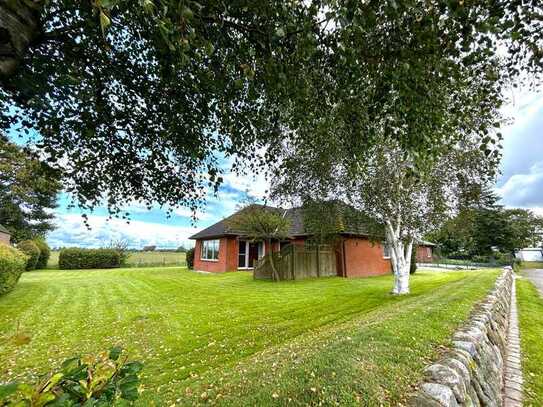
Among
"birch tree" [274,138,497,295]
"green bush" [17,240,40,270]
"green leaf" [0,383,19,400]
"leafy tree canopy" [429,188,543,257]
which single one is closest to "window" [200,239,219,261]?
"birch tree" [274,138,497,295]

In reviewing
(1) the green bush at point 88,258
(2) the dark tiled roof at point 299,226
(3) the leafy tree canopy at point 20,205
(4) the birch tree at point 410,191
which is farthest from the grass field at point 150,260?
(4) the birch tree at point 410,191

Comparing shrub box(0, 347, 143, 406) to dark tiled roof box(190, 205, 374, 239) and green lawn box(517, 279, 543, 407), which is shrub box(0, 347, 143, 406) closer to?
green lawn box(517, 279, 543, 407)

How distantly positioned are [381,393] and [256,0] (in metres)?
3.92

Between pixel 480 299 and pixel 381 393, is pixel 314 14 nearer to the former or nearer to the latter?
pixel 381 393

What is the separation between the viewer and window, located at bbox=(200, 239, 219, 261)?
2038 cm

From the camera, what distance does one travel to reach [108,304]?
901 centimetres

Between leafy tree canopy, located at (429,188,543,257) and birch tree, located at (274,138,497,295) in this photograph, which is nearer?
birch tree, located at (274,138,497,295)

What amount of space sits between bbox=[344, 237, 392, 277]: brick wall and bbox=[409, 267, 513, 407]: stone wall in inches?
510

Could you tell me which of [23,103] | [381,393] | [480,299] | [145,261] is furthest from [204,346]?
[145,261]

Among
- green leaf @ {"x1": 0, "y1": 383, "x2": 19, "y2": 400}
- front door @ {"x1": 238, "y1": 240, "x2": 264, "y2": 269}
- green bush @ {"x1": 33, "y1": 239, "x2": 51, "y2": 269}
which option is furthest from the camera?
green bush @ {"x1": 33, "y1": 239, "x2": 51, "y2": 269}

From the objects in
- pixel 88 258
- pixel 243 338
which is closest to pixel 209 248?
pixel 88 258

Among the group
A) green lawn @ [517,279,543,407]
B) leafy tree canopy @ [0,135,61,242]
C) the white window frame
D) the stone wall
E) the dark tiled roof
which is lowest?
green lawn @ [517,279,543,407]

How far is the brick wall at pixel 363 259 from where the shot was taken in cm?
1794

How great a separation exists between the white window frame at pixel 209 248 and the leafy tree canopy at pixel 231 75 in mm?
15775
